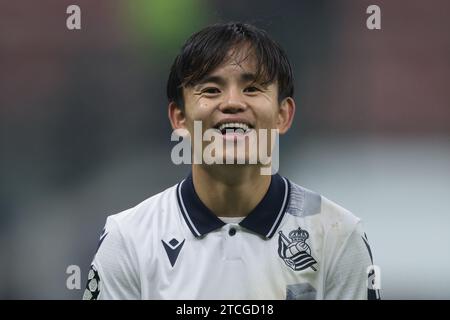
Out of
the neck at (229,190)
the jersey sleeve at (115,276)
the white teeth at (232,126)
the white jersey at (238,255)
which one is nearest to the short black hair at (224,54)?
the white teeth at (232,126)

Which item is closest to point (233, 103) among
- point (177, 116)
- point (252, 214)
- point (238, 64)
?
point (238, 64)

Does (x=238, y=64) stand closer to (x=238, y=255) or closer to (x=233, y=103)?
(x=233, y=103)

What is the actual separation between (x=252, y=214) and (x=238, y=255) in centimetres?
14

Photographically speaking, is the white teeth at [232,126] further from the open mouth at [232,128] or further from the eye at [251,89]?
the eye at [251,89]

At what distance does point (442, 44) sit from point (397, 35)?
21cm

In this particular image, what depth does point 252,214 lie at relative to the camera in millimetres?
2275

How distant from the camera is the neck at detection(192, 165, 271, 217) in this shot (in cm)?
227

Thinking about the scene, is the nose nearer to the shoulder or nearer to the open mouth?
the open mouth

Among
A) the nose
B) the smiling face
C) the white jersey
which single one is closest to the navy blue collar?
the white jersey

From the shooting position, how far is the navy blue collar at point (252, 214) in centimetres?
227

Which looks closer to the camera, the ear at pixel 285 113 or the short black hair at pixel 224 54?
the short black hair at pixel 224 54

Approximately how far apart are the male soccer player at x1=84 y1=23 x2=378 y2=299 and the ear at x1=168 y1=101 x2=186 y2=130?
14 mm
